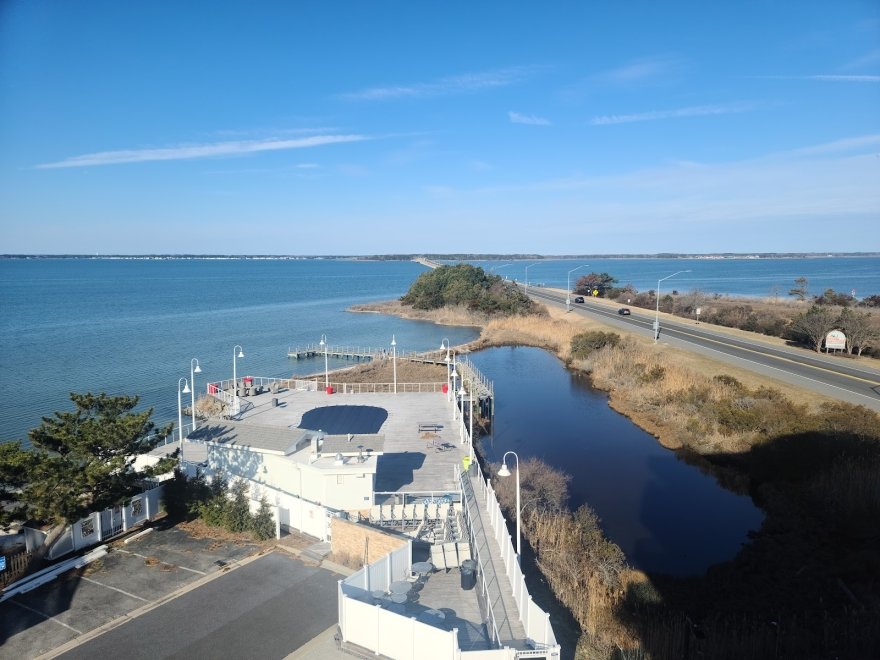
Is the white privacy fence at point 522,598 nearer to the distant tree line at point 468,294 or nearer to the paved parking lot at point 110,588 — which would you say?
the paved parking lot at point 110,588

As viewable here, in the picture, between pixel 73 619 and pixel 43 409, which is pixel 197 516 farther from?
pixel 43 409

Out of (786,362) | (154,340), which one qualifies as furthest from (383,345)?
(786,362)

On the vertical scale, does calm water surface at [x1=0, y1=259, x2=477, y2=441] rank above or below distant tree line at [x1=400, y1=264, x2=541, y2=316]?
below

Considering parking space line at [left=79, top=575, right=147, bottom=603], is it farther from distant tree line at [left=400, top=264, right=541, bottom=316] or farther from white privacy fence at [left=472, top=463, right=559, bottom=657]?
distant tree line at [left=400, top=264, right=541, bottom=316]

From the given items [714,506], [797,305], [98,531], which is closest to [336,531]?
[98,531]

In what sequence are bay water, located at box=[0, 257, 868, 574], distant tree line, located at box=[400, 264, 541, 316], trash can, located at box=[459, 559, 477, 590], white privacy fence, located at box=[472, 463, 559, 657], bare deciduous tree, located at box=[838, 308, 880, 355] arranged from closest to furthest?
white privacy fence, located at box=[472, 463, 559, 657], trash can, located at box=[459, 559, 477, 590], bay water, located at box=[0, 257, 868, 574], bare deciduous tree, located at box=[838, 308, 880, 355], distant tree line, located at box=[400, 264, 541, 316]

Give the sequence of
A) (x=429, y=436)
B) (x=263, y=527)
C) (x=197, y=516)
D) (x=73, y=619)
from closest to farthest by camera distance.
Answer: (x=73, y=619), (x=263, y=527), (x=197, y=516), (x=429, y=436)

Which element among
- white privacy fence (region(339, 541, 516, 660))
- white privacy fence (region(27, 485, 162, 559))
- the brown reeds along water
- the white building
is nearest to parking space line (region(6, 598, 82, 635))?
white privacy fence (region(27, 485, 162, 559))
